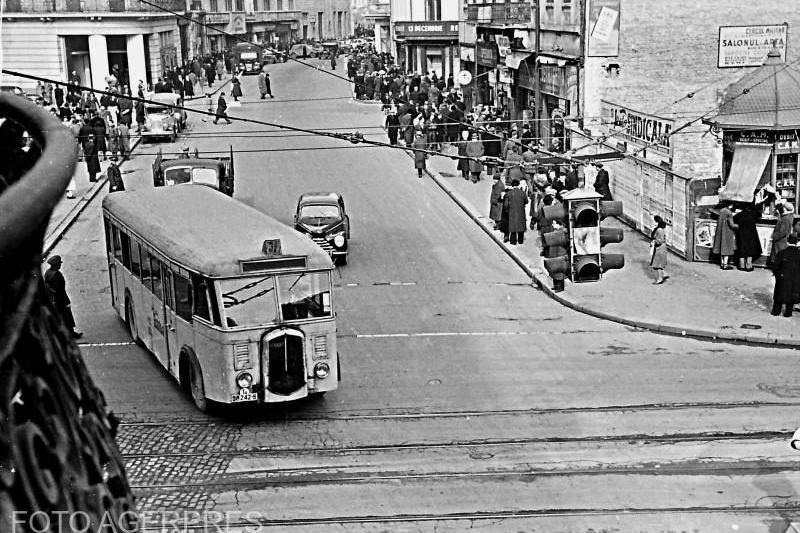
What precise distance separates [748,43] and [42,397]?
3097 centimetres

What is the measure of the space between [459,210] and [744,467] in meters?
19.0

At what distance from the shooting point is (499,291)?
21.9 m

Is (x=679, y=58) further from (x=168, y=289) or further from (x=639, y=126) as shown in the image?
(x=168, y=289)

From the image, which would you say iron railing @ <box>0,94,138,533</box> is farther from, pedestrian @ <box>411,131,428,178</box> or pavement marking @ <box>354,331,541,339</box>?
pedestrian @ <box>411,131,428,178</box>

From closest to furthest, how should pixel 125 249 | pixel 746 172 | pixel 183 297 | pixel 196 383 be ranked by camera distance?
pixel 196 383 < pixel 183 297 < pixel 125 249 < pixel 746 172

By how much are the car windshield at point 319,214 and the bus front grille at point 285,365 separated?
1032cm

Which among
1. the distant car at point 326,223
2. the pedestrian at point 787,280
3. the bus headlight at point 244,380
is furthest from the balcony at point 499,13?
the bus headlight at point 244,380

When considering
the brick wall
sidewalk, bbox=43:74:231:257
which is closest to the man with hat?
sidewalk, bbox=43:74:231:257

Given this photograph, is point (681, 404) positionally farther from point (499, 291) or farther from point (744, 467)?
point (499, 291)

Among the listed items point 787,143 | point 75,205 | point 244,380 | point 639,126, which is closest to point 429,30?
point 75,205

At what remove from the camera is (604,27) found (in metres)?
31.4

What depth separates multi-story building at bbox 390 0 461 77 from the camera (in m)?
59.0

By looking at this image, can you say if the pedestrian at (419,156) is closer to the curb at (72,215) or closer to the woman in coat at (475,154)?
the woman in coat at (475,154)

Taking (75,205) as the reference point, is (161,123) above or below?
above
